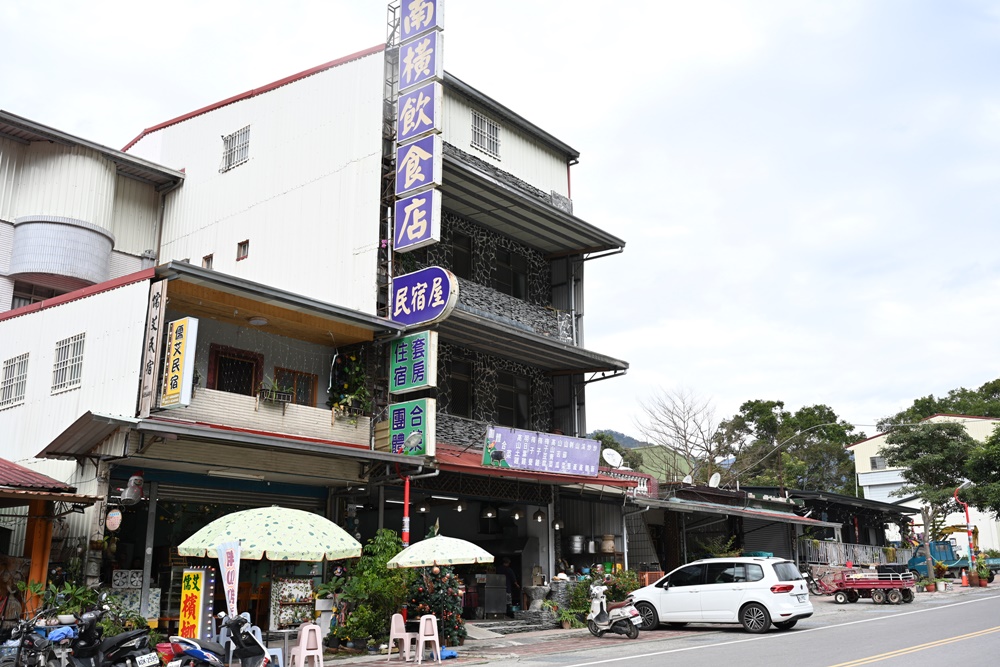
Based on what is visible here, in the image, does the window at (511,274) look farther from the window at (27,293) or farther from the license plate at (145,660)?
the license plate at (145,660)

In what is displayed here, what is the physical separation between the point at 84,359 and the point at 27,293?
23.3ft

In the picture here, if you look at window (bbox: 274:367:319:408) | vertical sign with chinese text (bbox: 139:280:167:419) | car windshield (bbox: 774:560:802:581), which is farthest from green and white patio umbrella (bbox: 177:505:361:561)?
car windshield (bbox: 774:560:802:581)

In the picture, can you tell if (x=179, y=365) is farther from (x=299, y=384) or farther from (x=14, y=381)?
(x=14, y=381)

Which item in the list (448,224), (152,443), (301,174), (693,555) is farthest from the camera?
(693,555)

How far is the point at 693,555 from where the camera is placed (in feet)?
100

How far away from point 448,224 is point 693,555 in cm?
1450

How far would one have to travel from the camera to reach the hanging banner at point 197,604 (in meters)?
13.3

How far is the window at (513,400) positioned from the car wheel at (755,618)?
8559 millimetres

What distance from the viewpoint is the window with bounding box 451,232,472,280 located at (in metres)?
24.3

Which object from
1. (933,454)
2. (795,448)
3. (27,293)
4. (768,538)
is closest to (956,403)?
(795,448)

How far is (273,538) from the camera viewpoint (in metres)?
12.8

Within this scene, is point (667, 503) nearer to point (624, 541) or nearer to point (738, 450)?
point (624, 541)

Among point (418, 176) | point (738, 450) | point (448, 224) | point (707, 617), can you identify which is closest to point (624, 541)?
point (707, 617)

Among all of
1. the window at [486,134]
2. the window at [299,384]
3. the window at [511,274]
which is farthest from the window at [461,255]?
the window at [299,384]
